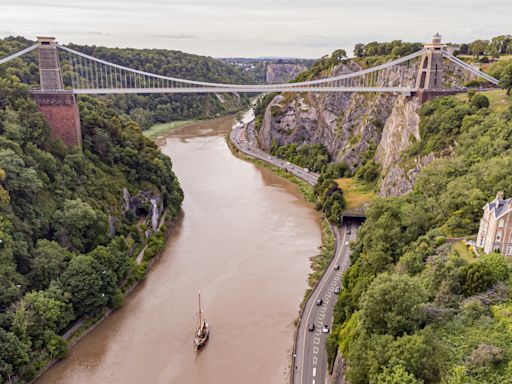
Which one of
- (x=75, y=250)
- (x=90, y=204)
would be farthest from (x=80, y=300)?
(x=90, y=204)

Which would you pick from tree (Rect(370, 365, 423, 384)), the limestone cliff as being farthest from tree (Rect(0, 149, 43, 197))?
the limestone cliff

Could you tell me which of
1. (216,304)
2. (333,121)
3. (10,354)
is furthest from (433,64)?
(10,354)

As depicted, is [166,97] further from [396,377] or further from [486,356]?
[486,356]

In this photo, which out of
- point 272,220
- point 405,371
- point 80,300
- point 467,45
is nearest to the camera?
point 405,371

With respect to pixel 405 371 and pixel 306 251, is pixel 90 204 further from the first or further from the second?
pixel 405 371

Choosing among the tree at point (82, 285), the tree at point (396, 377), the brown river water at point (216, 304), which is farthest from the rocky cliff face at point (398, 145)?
the tree at point (396, 377)
